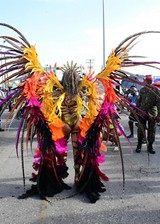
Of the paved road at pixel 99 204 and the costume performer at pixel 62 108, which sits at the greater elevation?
the costume performer at pixel 62 108

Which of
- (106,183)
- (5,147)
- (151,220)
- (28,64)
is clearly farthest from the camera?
(5,147)

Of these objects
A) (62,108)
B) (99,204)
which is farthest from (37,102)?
(99,204)

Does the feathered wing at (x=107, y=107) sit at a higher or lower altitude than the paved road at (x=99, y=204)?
higher

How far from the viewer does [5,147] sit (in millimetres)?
7430

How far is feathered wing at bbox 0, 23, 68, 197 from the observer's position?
342 cm

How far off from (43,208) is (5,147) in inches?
163

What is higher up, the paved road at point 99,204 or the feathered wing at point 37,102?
the feathered wing at point 37,102

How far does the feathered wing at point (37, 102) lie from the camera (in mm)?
3420

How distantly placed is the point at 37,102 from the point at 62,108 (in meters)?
0.51

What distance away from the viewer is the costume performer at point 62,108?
3.45 m

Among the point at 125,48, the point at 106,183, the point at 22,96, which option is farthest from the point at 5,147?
the point at 125,48

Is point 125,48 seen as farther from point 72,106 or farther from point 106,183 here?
point 106,183

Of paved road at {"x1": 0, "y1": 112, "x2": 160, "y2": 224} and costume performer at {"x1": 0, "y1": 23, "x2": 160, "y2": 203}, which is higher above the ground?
costume performer at {"x1": 0, "y1": 23, "x2": 160, "y2": 203}

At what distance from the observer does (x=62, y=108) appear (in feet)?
12.7
